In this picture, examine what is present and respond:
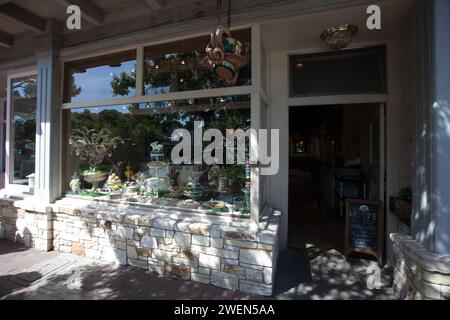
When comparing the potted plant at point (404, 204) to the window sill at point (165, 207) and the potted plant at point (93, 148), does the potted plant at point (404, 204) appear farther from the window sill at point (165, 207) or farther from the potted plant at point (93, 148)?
the potted plant at point (93, 148)

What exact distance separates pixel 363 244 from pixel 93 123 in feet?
13.8

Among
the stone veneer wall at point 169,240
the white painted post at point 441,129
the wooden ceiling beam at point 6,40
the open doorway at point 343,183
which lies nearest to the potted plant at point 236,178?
the stone veneer wall at point 169,240

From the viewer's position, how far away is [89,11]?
9.94 feet

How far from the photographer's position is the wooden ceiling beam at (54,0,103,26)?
284cm

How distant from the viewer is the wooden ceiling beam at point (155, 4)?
2778 mm

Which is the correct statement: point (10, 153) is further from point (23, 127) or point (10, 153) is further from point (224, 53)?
point (224, 53)

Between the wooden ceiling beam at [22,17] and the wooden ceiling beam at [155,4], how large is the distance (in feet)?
5.99

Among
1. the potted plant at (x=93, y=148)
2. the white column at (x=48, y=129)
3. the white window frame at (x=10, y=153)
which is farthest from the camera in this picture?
the white window frame at (x=10, y=153)

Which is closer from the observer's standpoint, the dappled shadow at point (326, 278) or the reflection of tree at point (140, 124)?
the dappled shadow at point (326, 278)

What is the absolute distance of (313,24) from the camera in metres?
2.70

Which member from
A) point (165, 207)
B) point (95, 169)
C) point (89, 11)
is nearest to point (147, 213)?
point (165, 207)

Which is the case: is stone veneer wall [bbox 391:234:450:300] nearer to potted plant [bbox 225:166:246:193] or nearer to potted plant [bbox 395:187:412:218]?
potted plant [bbox 395:187:412:218]

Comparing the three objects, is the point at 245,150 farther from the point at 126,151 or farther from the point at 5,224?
the point at 5,224

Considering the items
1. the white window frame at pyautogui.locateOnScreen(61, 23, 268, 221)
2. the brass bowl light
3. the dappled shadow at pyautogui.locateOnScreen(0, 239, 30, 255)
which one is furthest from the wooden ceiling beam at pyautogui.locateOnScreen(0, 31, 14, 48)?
the brass bowl light
